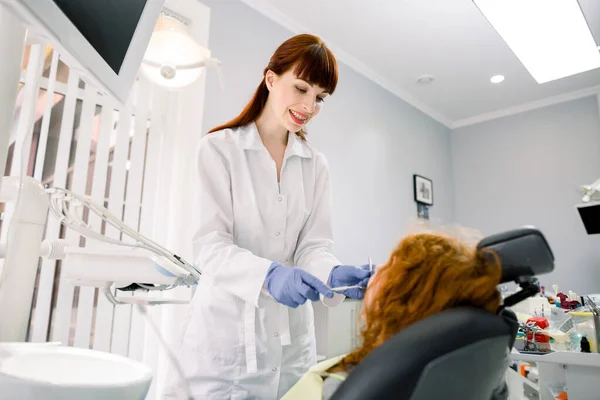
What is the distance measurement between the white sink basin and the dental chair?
0.33 meters

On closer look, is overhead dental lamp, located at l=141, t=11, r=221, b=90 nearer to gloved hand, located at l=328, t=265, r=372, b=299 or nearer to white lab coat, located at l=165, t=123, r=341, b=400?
white lab coat, located at l=165, t=123, r=341, b=400

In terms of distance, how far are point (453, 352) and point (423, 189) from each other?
404 cm

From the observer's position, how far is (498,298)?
63 cm

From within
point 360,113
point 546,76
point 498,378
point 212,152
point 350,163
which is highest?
point 546,76

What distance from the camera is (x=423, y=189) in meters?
4.41

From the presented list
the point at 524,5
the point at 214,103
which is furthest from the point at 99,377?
the point at 524,5

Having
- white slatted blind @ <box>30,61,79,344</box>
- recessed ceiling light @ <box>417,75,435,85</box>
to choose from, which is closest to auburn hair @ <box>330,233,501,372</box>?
white slatted blind @ <box>30,61,79,344</box>

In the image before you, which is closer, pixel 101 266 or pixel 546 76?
pixel 101 266

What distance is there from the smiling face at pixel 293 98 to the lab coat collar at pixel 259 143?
2.7 inches

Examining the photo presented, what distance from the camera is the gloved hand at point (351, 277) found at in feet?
2.90

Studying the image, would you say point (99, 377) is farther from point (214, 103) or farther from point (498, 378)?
point (214, 103)

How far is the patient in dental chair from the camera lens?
2.07 ft

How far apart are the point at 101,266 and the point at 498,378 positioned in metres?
0.74

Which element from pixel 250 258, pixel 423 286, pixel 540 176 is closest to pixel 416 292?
pixel 423 286
